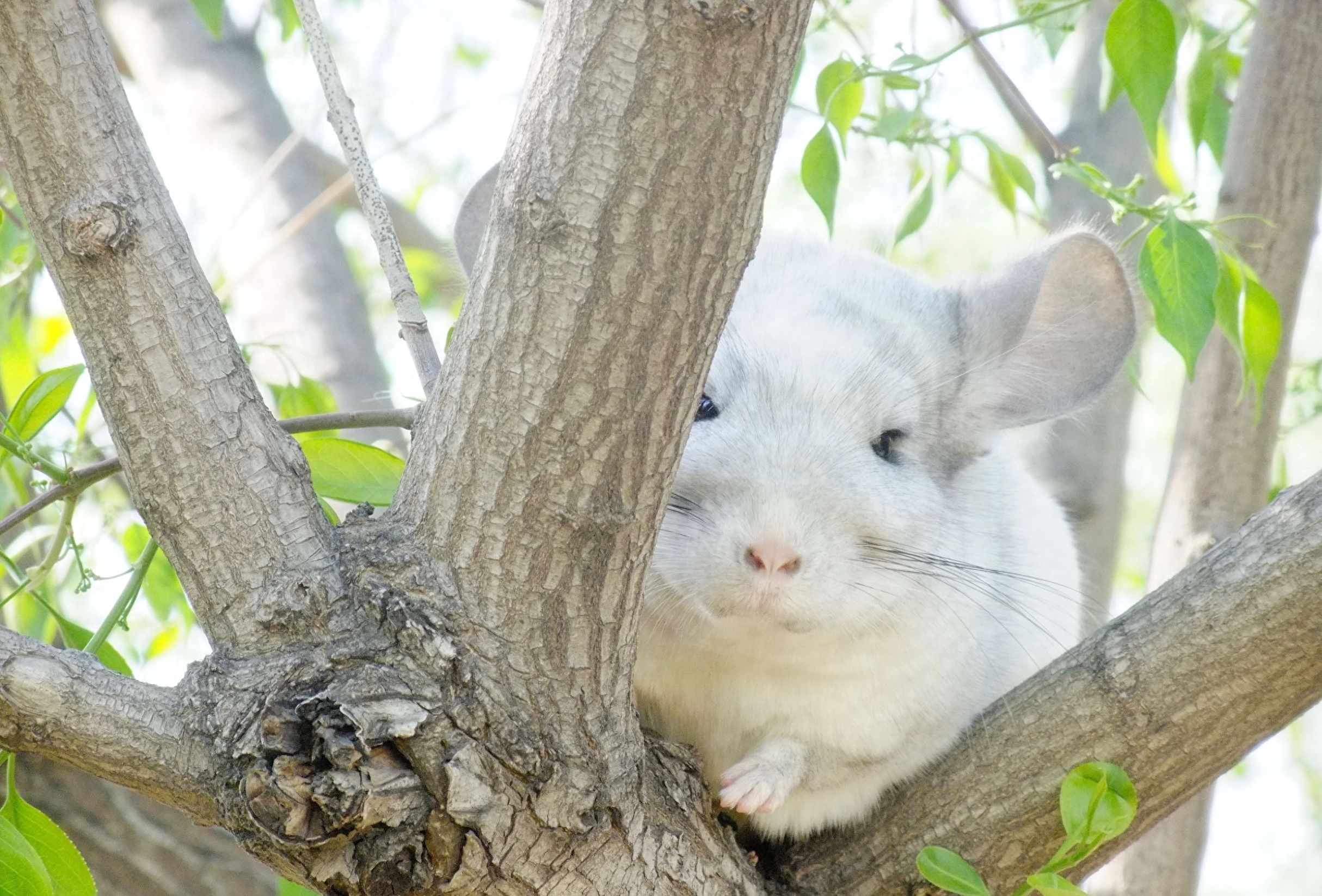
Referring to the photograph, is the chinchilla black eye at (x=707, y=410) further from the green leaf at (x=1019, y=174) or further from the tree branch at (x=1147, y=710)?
the green leaf at (x=1019, y=174)

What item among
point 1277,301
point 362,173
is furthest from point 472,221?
point 1277,301

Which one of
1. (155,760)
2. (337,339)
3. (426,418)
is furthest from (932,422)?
(337,339)

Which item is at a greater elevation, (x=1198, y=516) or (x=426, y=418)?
(x=1198, y=516)

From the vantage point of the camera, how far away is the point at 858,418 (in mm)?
2080

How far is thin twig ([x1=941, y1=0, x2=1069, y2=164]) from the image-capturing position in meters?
3.06

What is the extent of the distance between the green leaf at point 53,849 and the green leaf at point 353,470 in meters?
0.56

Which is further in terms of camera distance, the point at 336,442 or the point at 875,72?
the point at 875,72

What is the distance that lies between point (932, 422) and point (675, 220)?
3.28ft

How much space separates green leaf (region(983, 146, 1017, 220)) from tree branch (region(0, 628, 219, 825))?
1822 millimetres

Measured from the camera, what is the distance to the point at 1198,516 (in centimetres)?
307

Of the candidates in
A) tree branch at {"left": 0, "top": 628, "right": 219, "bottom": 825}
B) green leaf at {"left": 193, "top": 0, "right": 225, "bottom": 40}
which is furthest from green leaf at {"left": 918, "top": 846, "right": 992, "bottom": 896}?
green leaf at {"left": 193, "top": 0, "right": 225, "bottom": 40}

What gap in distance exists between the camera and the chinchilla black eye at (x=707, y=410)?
2.04 meters

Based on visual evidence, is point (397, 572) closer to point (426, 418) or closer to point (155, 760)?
point (426, 418)

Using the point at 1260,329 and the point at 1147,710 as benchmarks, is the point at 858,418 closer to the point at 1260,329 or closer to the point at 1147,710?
the point at 1147,710
